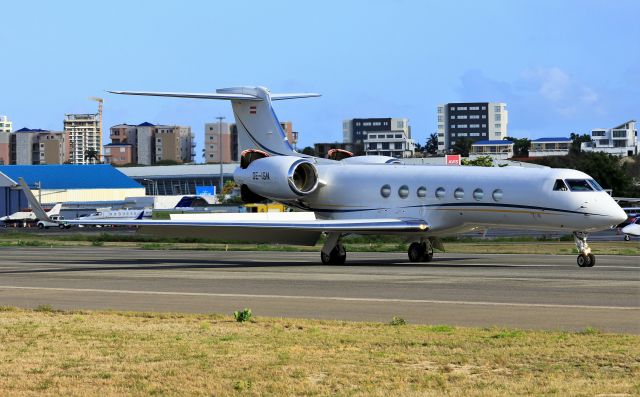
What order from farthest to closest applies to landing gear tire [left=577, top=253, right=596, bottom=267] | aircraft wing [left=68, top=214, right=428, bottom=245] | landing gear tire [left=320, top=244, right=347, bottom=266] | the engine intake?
the engine intake, landing gear tire [left=320, top=244, right=347, bottom=266], aircraft wing [left=68, top=214, right=428, bottom=245], landing gear tire [left=577, top=253, right=596, bottom=267]

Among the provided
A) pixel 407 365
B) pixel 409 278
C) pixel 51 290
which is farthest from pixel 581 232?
pixel 407 365

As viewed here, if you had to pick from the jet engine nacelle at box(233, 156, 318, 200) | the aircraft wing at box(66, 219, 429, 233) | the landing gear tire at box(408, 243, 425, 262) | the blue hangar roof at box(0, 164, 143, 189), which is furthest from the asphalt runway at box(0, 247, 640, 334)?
the blue hangar roof at box(0, 164, 143, 189)

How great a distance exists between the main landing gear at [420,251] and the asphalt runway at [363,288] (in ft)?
1.37

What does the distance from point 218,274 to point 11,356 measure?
48.1 feet

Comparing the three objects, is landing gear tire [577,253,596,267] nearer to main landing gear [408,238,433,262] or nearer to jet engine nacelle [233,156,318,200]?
main landing gear [408,238,433,262]

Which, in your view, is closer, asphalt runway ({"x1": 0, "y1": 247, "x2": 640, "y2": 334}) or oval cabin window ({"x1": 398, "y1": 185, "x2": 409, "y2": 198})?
asphalt runway ({"x1": 0, "y1": 247, "x2": 640, "y2": 334})

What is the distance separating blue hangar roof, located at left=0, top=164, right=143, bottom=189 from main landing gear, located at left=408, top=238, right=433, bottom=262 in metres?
94.9

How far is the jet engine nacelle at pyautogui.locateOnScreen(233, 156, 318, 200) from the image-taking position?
1314 inches

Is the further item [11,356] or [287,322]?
[287,322]

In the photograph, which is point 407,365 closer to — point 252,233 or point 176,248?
point 252,233

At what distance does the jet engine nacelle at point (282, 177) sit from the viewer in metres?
33.4

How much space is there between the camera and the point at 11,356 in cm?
1248

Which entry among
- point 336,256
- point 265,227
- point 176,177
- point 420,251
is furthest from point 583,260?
point 176,177

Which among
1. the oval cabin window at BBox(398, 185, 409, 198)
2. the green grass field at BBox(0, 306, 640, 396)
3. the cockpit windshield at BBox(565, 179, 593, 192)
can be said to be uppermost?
the cockpit windshield at BBox(565, 179, 593, 192)
